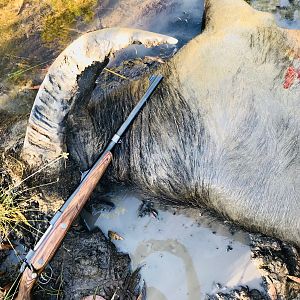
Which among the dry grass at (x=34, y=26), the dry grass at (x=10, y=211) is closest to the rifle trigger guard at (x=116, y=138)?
A: the dry grass at (x=10, y=211)

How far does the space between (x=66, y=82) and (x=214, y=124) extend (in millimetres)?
1239

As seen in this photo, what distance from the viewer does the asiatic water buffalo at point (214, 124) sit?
4836mm

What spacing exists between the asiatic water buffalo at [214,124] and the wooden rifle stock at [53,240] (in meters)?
0.36

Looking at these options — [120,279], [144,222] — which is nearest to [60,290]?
[120,279]

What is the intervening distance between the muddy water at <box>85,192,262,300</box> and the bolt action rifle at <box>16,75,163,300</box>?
0.71 m

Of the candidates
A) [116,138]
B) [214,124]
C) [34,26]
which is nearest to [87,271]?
[116,138]

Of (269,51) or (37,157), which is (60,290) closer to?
(37,157)

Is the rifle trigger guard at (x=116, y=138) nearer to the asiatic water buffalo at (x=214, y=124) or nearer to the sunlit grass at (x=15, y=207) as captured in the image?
the asiatic water buffalo at (x=214, y=124)

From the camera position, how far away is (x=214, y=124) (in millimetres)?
4973

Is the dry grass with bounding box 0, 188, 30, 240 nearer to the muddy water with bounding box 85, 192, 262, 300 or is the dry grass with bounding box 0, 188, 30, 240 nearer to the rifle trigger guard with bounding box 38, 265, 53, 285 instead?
the rifle trigger guard with bounding box 38, 265, 53, 285

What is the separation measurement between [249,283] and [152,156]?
53.9 inches

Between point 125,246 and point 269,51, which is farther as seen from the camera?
point 125,246

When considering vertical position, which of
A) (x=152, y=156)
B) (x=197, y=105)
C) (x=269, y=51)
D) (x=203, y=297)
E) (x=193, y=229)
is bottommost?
(x=203, y=297)

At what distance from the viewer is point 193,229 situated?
5.47 meters
